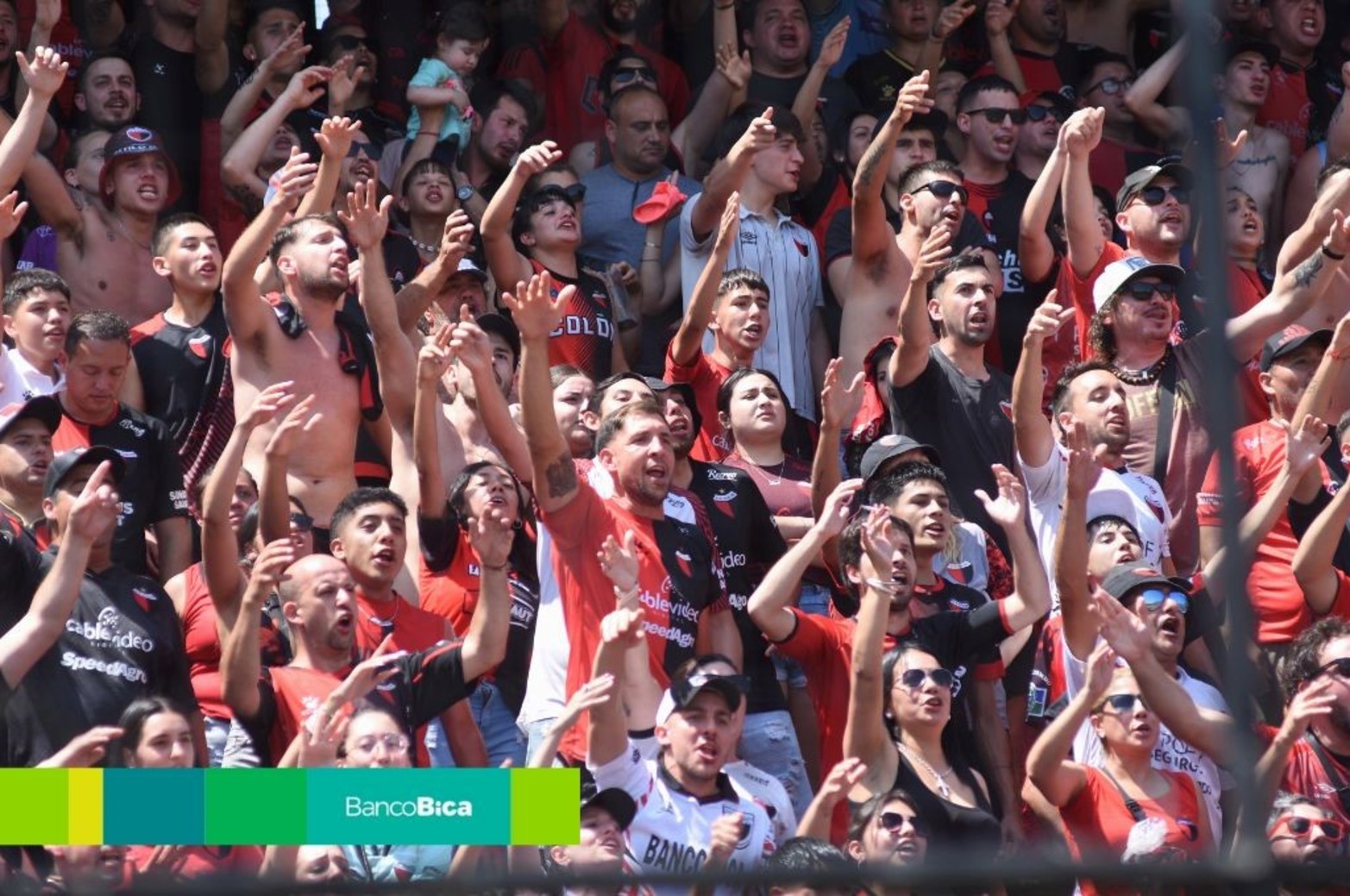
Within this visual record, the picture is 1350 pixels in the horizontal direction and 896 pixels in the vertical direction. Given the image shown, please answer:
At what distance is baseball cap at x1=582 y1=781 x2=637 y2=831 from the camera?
17.5 feet

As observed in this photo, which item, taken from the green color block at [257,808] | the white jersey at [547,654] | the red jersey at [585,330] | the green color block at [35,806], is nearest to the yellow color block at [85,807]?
the green color block at [35,806]

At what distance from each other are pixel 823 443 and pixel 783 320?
3.91 feet

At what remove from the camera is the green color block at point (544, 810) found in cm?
523

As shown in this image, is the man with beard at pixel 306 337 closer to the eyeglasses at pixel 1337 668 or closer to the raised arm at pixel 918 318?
the raised arm at pixel 918 318

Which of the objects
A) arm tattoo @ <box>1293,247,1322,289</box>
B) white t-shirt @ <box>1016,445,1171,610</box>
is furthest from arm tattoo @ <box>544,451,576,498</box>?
arm tattoo @ <box>1293,247,1322,289</box>

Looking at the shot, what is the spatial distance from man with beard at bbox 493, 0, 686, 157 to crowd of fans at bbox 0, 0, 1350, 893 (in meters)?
0.02

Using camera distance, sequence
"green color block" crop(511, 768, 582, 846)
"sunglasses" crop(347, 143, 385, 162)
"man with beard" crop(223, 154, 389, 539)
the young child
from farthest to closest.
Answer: the young child
"sunglasses" crop(347, 143, 385, 162)
"man with beard" crop(223, 154, 389, 539)
"green color block" crop(511, 768, 582, 846)

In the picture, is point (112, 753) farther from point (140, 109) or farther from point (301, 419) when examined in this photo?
point (140, 109)

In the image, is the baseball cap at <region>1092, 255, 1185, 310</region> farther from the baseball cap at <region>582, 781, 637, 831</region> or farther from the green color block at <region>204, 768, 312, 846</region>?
the green color block at <region>204, 768, 312, 846</region>

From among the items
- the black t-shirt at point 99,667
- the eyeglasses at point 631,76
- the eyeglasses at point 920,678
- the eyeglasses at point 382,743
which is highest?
the eyeglasses at point 631,76

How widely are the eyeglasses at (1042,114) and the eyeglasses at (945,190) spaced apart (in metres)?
1.03

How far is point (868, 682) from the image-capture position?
5.79m

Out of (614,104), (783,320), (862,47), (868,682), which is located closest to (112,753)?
(868,682)

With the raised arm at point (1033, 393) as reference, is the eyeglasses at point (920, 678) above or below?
below
